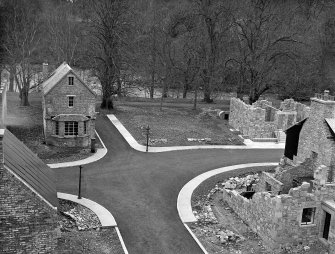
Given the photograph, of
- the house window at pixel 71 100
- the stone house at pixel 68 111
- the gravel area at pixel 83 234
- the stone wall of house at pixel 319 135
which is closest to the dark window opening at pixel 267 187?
the stone wall of house at pixel 319 135

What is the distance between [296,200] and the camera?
76.9ft

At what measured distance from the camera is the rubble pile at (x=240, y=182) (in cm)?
3123

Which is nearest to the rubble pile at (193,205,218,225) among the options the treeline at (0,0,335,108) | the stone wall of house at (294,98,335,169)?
the stone wall of house at (294,98,335,169)

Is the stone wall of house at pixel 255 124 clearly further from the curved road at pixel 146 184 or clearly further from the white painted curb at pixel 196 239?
the white painted curb at pixel 196 239

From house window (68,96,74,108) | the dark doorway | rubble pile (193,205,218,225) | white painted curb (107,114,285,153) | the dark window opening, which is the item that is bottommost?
rubble pile (193,205,218,225)

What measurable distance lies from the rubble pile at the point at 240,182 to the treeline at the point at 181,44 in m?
23.2

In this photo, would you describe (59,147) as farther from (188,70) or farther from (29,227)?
(188,70)

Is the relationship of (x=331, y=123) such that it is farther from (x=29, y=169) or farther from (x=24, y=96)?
(x=24, y=96)

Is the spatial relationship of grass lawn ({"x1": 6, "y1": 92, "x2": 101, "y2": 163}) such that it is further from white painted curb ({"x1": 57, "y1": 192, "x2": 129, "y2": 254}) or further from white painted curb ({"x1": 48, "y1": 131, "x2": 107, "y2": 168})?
white painted curb ({"x1": 57, "y1": 192, "x2": 129, "y2": 254})

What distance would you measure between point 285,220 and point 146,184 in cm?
1086

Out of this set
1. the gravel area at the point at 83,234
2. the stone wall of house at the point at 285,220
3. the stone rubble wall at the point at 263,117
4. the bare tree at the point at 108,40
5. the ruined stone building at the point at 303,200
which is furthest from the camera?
the bare tree at the point at 108,40

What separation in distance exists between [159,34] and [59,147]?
30.6 metres

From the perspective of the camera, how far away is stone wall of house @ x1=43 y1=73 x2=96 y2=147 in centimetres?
3731

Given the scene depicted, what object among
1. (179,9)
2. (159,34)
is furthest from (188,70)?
(179,9)
